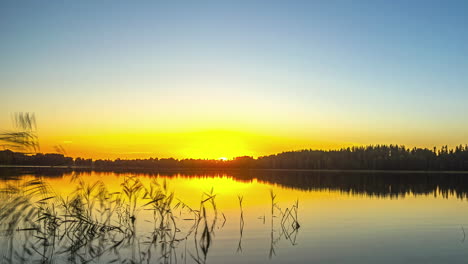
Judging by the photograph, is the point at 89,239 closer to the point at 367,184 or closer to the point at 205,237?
the point at 205,237

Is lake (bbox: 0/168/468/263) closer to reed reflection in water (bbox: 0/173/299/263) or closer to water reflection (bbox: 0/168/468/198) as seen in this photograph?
reed reflection in water (bbox: 0/173/299/263)

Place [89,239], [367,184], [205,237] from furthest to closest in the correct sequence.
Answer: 1. [367,184]
2. [205,237]
3. [89,239]

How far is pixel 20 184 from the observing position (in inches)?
579

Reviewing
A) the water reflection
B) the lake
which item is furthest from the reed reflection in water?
the water reflection

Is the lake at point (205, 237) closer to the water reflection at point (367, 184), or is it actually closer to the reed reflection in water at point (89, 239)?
the reed reflection in water at point (89, 239)

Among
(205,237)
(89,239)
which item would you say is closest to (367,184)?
(205,237)

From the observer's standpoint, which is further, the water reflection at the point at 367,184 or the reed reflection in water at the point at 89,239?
the water reflection at the point at 367,184

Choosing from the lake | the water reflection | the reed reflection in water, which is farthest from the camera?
the water reflection

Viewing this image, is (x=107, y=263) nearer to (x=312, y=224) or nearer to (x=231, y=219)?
(x=231, y=219)

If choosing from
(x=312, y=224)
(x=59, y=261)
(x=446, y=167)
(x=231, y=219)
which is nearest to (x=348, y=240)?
(x=312, y=224)

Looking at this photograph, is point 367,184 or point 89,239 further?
point 367,184

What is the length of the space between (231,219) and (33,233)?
9892 mm


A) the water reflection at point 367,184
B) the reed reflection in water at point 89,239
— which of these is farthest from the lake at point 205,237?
the water reflection at point 367,184

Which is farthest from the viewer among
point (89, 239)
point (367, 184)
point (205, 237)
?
point (367, 184)
